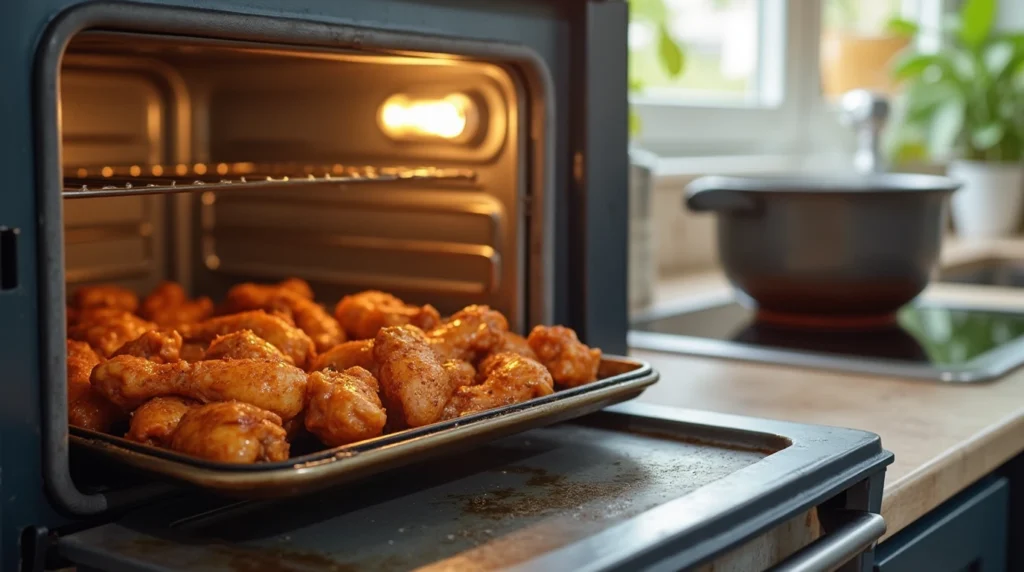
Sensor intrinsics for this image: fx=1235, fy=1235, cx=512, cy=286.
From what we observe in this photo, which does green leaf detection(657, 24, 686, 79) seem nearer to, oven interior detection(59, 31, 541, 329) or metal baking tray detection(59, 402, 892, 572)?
oven interior detection(59, 31, 541, 329)

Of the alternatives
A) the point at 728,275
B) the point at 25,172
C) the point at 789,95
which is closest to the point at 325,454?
the point at 25,172

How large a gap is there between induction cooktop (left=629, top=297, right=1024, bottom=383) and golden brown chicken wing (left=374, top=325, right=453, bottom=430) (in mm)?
746

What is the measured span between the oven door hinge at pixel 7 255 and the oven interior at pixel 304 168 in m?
0.41

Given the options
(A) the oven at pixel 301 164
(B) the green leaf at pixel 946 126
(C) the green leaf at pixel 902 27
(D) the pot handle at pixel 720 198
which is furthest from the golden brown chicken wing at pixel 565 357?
(C) the green leaf at pixel 902 27

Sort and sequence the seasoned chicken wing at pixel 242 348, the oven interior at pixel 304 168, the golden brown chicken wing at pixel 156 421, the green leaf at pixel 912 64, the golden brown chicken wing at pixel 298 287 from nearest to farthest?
the golden brown chicken wing at pixel 156 421, the seasoned chicken wing at pixel 242 348, the oven interior at pixel 304 168, the golden brown chicken wing at pixel 298 287, the green leaf at pixel 912 64

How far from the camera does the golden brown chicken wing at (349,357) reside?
1.08 meters

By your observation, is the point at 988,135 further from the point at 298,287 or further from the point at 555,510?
the point at 555,510

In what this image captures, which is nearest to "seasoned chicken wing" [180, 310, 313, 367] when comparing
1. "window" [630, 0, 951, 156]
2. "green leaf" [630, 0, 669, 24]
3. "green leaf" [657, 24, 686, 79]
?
"green leaf" [657, 24, 686, 79]

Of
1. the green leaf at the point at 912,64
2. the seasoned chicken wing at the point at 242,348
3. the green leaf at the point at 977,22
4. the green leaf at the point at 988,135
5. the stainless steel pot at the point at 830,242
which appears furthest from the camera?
the green leaf at the point at 977,22

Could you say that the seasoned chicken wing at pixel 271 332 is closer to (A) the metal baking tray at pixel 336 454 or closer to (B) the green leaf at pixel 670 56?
(A) the metal baking tray at pixel 336 454

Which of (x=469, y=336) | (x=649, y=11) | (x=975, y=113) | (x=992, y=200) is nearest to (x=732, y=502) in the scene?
(x=469, y=336)

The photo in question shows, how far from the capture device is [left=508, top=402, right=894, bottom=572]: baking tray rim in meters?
0.75

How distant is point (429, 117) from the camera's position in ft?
4.63

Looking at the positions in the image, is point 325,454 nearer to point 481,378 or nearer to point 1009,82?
point 481,378
